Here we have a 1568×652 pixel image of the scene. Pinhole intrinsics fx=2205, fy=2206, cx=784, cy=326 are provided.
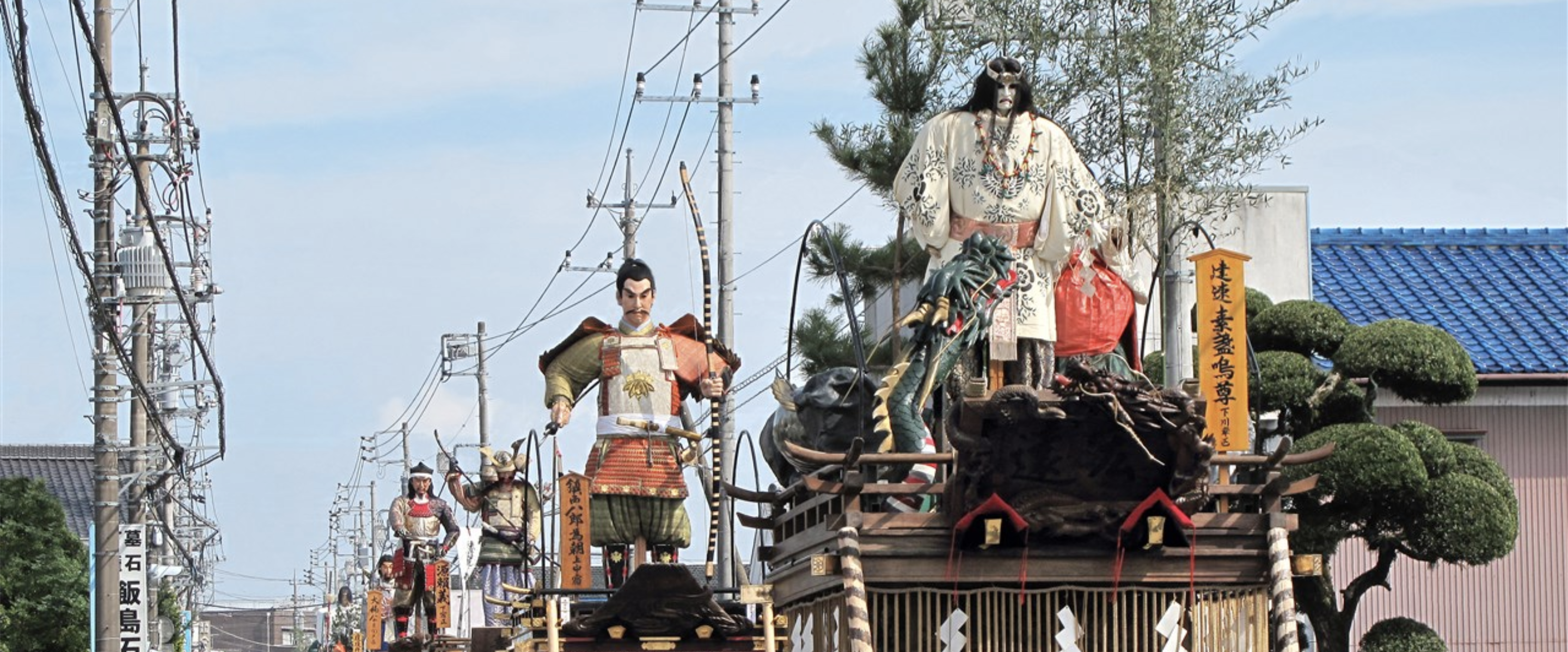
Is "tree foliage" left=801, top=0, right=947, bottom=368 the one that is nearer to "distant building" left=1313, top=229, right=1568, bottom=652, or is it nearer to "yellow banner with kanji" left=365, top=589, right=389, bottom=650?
"distant building" left=1313, top=229, right=1568, bottom=652

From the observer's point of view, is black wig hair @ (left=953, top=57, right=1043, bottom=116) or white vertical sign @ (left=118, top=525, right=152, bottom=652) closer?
black wig hair @ (left=953, top=57, right=1043, bottom=116)

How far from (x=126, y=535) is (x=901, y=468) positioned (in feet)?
57.6

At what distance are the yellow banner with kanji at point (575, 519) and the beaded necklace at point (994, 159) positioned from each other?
13.0 feet

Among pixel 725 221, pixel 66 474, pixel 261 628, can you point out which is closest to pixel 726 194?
pixel 725 221

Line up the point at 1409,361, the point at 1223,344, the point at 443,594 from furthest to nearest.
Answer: the point at 443,594, the point at 1409,361, the point at 1223,344

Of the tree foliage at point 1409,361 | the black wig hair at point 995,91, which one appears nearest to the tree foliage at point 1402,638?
the tree foliage at point 1409,361

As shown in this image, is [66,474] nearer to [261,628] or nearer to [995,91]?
[995,91]

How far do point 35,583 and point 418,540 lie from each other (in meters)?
6.71

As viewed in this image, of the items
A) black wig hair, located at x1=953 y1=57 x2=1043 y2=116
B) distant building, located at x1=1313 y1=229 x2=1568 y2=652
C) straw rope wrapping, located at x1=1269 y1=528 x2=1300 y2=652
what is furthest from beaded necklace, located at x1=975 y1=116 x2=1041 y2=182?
distant building, located at x1=1313 y1=229 x2=1568 y2=652

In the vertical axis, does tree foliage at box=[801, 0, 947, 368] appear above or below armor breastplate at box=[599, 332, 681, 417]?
above

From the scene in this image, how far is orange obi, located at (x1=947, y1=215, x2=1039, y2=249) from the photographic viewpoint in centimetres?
1159

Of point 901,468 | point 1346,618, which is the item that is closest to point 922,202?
point 901,468

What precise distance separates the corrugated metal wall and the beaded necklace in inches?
466

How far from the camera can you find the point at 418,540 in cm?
2306
